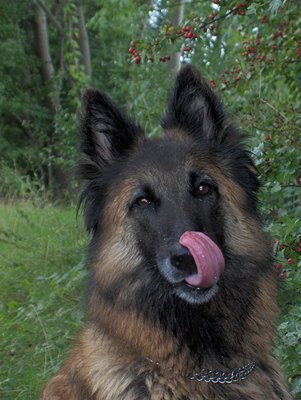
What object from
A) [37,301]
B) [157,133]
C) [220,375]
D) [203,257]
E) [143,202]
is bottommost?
[37,301]

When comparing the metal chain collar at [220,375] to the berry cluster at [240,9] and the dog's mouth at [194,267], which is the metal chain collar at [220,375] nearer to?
the dog's mouth at [194,267]

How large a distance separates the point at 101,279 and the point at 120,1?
3.71 meters

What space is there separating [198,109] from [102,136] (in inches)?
24.7

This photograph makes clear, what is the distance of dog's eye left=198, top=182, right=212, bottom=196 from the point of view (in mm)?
3225

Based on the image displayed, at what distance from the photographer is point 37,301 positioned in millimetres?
6188

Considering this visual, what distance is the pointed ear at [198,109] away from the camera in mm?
3531

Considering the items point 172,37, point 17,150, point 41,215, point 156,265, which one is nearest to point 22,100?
point 17,150

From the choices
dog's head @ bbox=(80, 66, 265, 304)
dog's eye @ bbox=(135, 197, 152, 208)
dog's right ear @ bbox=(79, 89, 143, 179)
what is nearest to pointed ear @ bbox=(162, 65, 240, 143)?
dog's head @ bbox=(80, 66, 265, 304)

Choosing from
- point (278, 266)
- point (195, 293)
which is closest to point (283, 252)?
point (278, 266)

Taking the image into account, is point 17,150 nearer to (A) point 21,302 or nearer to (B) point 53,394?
(A) point 21,302

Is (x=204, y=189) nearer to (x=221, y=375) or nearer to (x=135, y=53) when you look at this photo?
(x=221, y=375)

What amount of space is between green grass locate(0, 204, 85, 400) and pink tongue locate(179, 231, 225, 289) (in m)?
2.07

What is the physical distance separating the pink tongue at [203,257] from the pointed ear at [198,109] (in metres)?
0.89

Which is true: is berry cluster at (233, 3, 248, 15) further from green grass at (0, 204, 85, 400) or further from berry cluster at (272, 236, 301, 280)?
green grass at (0, 204, 85, 400)
